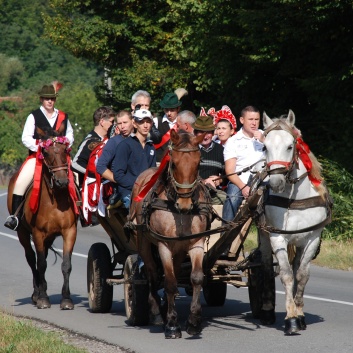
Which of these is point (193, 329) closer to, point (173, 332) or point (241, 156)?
point (173, 332)

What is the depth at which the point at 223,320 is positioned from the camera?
11469mm

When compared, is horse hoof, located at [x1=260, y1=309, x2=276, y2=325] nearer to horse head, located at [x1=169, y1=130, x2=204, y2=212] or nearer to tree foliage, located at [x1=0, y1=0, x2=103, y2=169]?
horse head, located at [x1=169, y1=130, x2=204, y2=212]

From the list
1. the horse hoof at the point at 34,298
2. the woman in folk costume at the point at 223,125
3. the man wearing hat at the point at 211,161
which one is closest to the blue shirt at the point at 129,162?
the man wearing hat at the point at 211,161

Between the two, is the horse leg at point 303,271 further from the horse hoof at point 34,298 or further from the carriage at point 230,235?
the horse hoof at point 34,298

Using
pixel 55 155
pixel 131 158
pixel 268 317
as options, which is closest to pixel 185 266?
pixel 268 317

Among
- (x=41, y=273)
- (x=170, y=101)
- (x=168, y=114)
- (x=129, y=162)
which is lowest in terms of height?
(x=41, y=273)

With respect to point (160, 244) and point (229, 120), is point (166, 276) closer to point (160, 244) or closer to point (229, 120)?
point (160, 244)

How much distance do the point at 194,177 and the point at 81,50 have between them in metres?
26.1

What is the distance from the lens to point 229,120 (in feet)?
40.9

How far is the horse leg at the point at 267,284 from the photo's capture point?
1093 cm

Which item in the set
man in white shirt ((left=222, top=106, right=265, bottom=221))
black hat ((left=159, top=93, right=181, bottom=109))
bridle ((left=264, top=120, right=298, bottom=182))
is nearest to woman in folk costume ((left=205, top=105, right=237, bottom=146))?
man in white shirt ((left=222, top=106, right=265, bottom=221))

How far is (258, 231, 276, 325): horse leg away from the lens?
10.9 m

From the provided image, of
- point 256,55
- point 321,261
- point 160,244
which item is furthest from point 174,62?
point 160,244

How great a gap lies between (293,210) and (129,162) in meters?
2.13
